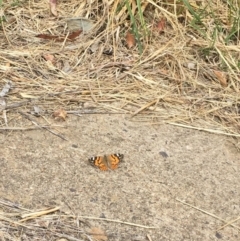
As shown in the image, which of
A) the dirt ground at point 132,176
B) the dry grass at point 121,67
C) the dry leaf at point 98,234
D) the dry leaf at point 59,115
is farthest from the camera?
the dry grass at point 121,67

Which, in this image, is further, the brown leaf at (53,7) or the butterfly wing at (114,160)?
the brown leaf at (53,7)

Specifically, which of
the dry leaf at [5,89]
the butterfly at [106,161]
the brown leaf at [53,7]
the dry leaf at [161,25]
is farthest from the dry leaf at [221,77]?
the dry leaf at [5,89]

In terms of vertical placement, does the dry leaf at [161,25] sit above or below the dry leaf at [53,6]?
above

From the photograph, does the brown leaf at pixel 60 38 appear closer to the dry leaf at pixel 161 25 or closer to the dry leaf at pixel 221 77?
the dry leaf at pixel 161 25

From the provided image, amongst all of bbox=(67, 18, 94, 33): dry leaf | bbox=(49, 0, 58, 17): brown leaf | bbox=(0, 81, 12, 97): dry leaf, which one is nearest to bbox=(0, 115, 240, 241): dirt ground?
bbox=(0, 81, 12, 97): dry leaf

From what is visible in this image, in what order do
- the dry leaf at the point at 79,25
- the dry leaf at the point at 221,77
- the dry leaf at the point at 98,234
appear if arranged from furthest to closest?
the dry leaf at the point at 79,25, the dry leaf at the point at 221,77, the dry leaf at the point at 98,234

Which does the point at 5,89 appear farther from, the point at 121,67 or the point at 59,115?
the point at 121,67

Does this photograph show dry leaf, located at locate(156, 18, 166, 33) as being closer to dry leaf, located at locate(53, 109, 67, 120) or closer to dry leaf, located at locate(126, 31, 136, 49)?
dry leaf, located at locate(126, 31, 136, 49)
